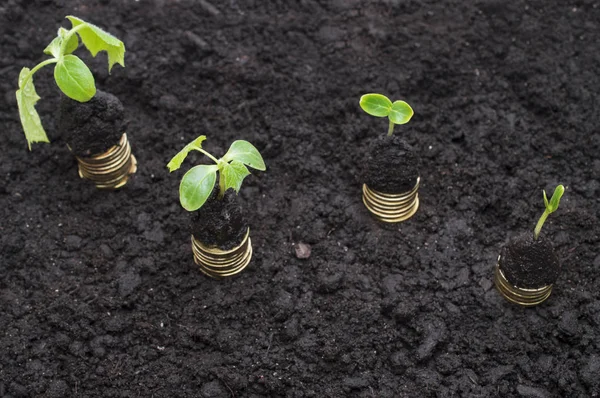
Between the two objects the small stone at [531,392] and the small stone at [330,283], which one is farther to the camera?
the small stone at [330,283]

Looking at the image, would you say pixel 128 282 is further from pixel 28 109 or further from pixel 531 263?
pixel 531 263

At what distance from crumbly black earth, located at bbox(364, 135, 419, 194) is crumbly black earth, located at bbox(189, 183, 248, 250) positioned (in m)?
0.46

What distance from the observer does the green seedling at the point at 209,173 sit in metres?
2.08

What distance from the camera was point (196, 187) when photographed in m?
2.07

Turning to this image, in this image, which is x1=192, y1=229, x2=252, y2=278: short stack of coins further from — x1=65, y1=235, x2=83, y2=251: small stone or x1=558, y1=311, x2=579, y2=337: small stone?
x1=558, y1=311, x2=579, y2=337: small stone

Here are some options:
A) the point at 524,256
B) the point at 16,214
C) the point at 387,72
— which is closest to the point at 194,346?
the point at 16,214

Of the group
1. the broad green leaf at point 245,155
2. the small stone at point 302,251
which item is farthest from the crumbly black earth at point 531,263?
the broad green leaf at point 245,155

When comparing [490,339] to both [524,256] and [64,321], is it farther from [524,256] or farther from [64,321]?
[64,321]

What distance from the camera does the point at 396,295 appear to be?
7.92 ft

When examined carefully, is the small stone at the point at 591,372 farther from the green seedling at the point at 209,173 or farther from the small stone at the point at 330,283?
the green seedling at the point at 209,173

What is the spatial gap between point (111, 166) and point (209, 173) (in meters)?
0.62

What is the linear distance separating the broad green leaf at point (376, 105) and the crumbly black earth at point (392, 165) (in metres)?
0.14

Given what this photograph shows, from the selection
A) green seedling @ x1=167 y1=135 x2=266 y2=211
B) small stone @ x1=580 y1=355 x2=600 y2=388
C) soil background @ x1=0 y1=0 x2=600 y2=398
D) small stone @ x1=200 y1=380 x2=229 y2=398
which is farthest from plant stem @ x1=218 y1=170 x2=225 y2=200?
small stone @ x1=580 y1=355 x2=600 y2=388

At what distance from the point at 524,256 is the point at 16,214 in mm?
1648
